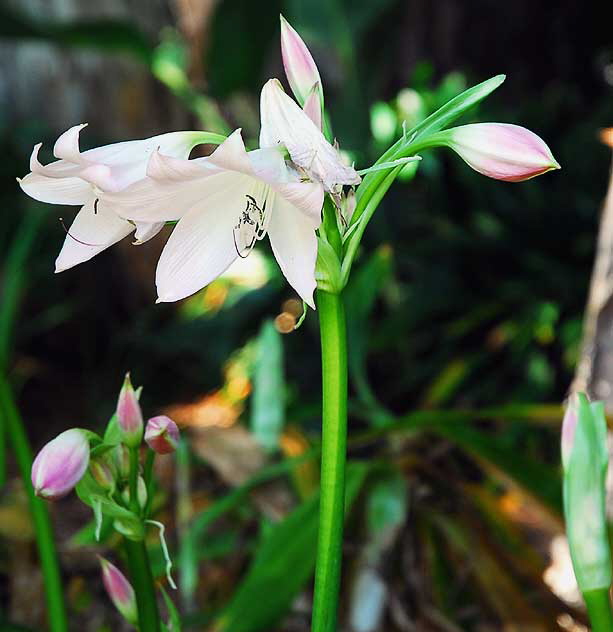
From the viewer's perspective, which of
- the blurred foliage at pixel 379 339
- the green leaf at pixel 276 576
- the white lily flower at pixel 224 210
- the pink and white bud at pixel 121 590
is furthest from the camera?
the blurred foliage at pixel 379 339

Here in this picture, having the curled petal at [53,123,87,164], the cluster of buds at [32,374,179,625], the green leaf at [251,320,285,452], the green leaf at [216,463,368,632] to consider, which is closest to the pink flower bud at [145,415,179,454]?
the cluster of buds at [32,374,179,625]

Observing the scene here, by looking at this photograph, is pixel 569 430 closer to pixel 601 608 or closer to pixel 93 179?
pixel 601 608

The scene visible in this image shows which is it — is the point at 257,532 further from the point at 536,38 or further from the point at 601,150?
the point at 536,38

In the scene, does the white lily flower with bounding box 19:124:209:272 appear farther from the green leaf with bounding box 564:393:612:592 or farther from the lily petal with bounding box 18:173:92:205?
the green leaf with bounding box 564:393:612:592

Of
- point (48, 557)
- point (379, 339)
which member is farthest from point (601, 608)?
point (379, 339)

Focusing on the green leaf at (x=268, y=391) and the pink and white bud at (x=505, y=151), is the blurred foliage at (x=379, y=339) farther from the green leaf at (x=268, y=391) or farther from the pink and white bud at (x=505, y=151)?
the pink and white bud at (x=505, y=151)

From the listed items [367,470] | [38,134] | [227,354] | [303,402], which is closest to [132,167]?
[367,470]

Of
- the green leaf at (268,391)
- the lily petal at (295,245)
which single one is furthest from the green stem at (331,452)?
the green leaf at (268,391)
